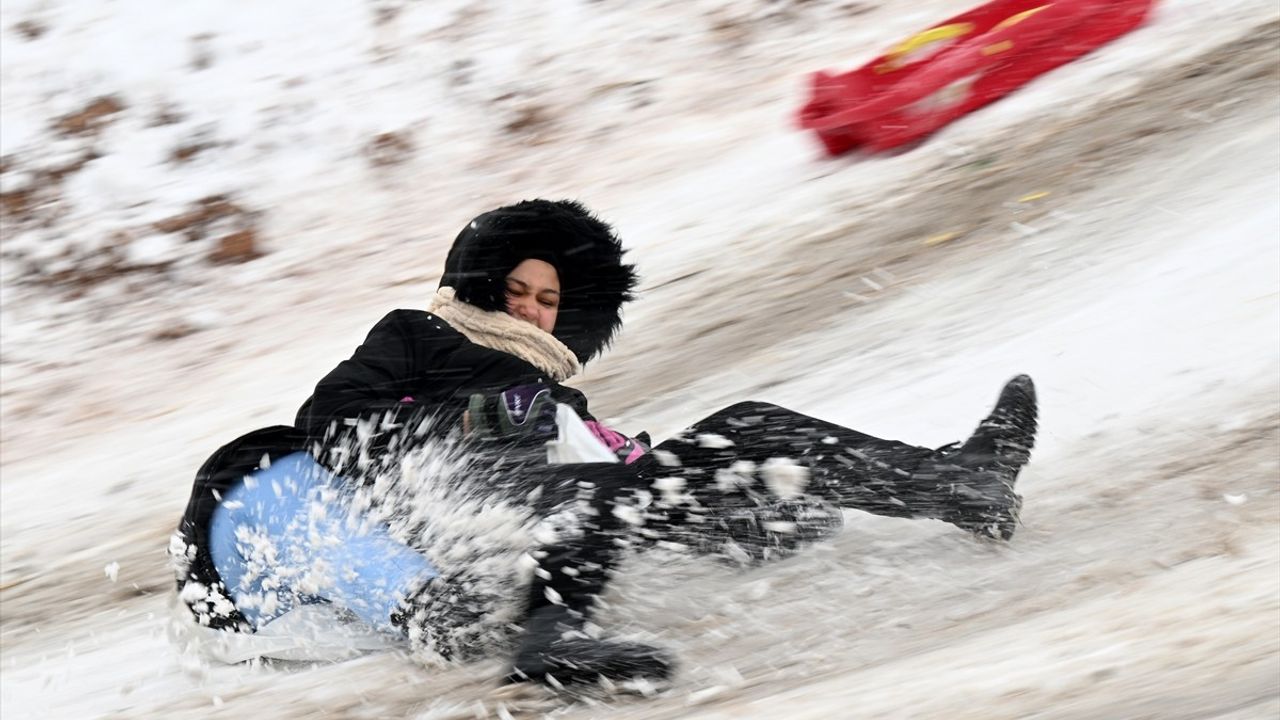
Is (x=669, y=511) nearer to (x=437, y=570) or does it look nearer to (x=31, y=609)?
(x=437, y=570)

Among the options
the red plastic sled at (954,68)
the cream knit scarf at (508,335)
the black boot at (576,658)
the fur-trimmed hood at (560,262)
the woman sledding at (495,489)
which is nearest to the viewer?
the black boot at (576,658)

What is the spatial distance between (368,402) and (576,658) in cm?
73

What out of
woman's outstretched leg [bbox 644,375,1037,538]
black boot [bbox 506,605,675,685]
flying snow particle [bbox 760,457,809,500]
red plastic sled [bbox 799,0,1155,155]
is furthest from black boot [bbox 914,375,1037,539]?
red plastic sled [bbox 799,0,1155,155]

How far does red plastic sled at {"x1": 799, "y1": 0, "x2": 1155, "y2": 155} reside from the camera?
527 cm

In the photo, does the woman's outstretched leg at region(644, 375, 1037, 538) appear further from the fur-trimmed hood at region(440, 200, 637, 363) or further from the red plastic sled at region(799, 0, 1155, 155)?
the red plastic sled at region(799, 0, 1155, 155)

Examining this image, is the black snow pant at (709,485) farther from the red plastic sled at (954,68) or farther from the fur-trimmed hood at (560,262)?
the red plastic sled at (954,68)

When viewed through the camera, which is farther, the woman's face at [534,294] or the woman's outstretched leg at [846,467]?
the woman's face at [534,294]

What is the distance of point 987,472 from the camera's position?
8.55 feet

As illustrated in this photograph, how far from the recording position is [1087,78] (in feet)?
17.3

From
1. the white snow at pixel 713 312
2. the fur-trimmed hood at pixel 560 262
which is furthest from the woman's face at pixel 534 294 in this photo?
the white snow at pixel 713 312

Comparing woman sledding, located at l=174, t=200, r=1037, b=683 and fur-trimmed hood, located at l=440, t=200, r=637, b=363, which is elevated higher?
fur-trimmed hood, located at l=440, t=200, r=637, b=363

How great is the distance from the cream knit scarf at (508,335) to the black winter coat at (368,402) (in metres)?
0.04

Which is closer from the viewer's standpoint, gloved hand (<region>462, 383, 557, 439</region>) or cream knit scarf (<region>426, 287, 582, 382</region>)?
gloved hand (<region>462, 383, 557, 439</region>)

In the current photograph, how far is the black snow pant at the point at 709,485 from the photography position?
246 centimetres
